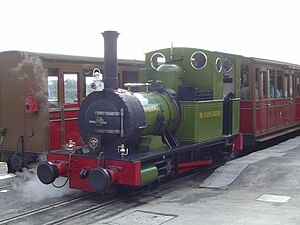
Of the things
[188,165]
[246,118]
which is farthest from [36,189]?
[246,118]

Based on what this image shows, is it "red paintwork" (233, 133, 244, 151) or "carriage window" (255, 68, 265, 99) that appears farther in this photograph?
"carriage window" (255, 68, 265, 99)

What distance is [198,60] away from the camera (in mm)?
9180

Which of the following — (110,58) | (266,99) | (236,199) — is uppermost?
(110,58)

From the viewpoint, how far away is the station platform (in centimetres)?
602

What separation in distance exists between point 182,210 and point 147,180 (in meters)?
0.88

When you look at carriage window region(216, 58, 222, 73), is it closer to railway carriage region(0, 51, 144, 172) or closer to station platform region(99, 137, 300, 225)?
station platform region(99, 137, 300, 225)

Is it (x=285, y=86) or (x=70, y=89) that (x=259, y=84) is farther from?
(x=70, y=89)

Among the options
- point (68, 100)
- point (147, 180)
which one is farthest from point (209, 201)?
point (68, 100)

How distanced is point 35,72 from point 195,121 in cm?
342

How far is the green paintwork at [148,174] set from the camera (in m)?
7.08

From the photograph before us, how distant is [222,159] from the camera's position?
34.5ft

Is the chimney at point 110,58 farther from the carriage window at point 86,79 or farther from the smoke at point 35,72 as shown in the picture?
the carriage window at point 86,79

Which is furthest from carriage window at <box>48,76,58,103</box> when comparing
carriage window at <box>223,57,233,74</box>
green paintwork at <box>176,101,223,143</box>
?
carriage window at <box>223,57,233,74</box>

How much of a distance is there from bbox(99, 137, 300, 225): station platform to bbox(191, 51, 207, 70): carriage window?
7.04ft
